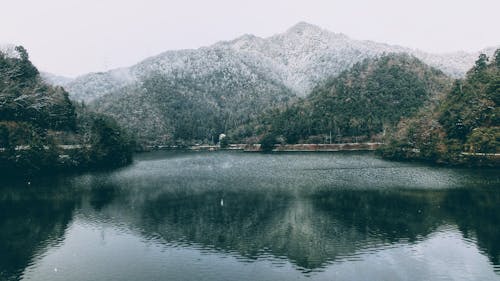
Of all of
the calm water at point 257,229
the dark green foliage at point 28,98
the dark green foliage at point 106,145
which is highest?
the dark green foliage at point 28,98

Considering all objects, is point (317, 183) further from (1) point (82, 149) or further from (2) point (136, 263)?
(1) point (82, 149)

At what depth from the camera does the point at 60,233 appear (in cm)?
6153

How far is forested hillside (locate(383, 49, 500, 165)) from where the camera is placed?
127312 millimetres

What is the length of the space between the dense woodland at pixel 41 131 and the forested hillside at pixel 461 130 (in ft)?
380

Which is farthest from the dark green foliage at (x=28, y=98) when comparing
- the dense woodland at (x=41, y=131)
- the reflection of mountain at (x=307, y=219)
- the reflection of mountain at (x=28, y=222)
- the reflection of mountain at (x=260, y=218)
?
the reflection of mountain at (x=307, y=219)

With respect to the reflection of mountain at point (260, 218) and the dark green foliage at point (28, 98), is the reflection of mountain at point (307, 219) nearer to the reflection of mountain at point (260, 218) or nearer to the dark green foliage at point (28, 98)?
the reflection of mountain at point (260, 218)

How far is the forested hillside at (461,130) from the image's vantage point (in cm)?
12731

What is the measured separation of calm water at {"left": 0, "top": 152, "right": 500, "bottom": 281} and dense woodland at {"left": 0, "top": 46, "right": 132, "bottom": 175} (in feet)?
72.1

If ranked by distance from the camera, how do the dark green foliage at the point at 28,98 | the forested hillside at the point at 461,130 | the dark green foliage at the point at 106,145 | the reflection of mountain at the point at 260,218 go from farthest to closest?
the dark green foliage at the point at 106,145
the dark green foliage at the point at 28,98
the forested hillside at the point at 461,130
the reflection of mountain at the point at 260,218

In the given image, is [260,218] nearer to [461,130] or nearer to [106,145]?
[461,130]

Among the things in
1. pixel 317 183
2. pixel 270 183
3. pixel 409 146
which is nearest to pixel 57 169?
pixel 270 183

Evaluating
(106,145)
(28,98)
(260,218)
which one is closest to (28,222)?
(260,218)

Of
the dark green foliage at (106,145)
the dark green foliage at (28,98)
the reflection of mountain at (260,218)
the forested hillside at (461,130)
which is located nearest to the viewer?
the reflection of mountain at (260,218)

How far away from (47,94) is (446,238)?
14453 cm
